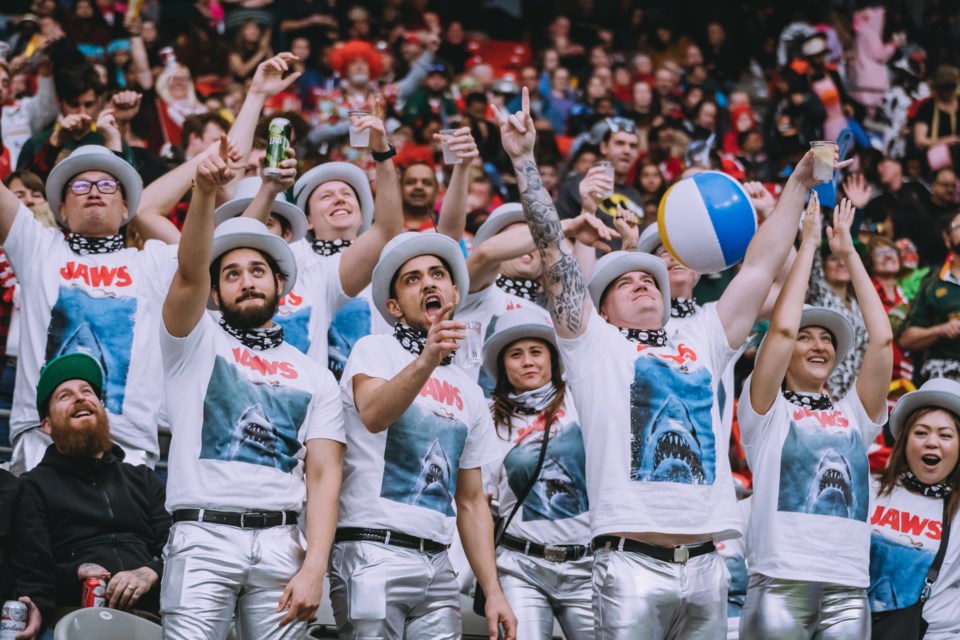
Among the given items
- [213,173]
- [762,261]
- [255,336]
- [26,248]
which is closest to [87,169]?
[26,248]

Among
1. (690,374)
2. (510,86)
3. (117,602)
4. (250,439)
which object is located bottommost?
(117,602)

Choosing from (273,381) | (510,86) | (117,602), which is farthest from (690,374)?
(510,86)

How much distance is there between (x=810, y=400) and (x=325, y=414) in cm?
247

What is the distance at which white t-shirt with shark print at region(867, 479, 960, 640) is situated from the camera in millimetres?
6766

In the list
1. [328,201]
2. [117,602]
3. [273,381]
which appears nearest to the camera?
[273,381]

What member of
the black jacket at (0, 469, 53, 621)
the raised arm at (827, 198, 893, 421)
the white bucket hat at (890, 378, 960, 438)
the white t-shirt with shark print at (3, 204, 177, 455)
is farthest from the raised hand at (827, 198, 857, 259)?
the black jacket at (0, 469, 53, 621)

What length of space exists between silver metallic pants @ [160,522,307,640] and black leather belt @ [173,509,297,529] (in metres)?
0.02

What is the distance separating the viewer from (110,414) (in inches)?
257

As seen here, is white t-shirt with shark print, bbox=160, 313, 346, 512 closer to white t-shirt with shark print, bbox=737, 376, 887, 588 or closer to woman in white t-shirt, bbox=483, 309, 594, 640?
woman in white t-shirt, bbox=483, 309, 594, 640

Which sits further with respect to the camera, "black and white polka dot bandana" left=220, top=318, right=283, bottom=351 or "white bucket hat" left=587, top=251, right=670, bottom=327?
"white bucket hat" left=587, top=251, right=670, bottom=327

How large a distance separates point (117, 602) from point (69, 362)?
1.16m

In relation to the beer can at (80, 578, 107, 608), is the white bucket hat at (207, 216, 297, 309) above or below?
above

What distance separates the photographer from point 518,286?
7.63 meters

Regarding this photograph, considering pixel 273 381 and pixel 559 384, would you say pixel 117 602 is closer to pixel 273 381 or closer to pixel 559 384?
pixel 273 381
